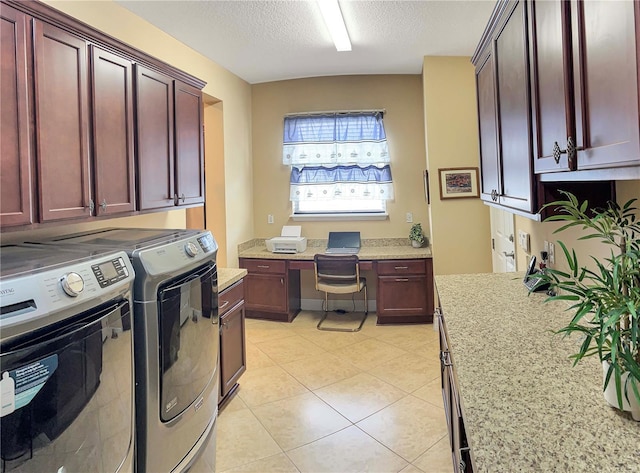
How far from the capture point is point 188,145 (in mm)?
2822

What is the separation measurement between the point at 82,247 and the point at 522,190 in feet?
5.98

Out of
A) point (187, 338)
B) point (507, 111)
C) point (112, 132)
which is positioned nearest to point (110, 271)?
point (187, 338)

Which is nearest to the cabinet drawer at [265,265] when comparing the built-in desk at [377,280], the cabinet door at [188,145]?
the built-in desk at [377,280]

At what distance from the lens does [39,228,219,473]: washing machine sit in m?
1.61

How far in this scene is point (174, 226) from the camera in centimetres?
319

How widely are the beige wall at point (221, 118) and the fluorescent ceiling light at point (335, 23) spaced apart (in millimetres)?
1286

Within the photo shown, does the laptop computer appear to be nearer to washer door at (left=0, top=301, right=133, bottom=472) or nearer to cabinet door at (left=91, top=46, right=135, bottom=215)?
cabinet door at (left=91, top=46, right=135, bottom=215)

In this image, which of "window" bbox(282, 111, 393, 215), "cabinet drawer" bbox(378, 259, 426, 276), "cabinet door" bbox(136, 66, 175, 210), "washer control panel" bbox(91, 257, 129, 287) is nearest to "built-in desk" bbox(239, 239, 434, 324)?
"cabinet drawer" bbox(378, 259, 426, 276)

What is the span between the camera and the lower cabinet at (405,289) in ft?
14.0

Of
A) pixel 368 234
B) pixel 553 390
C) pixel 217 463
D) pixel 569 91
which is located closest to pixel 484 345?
pixel 553 390

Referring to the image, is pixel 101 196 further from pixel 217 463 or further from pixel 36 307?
pixel 217 463

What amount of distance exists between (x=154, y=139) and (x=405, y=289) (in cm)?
292

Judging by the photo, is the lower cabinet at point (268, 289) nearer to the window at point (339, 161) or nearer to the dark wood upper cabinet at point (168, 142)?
the window at point (339, 161)

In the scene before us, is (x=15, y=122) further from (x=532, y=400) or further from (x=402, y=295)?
(x=402, y=295)
